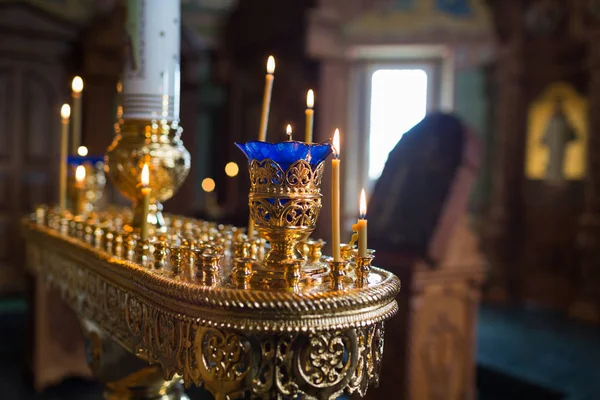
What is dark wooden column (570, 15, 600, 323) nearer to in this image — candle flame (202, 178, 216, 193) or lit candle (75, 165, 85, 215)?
candle flame (202, 178, 216, 193)

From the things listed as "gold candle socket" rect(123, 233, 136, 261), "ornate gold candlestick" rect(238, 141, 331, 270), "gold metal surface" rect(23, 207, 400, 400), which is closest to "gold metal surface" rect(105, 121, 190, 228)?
"gold candle socket" rect(123, 233, 136, 261)

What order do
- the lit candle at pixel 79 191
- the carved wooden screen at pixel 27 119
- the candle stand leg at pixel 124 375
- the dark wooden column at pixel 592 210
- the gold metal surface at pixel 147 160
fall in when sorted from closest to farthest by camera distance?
the candle stand leg at pixel 124 375 < the gold metal surface at pixel 147 160 < the lit candle at pixel 79 191 < the dark wooden column at pixel 592 210 < the carved wooden screen at pixel 27 119

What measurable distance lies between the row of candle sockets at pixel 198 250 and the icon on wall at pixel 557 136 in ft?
18.3

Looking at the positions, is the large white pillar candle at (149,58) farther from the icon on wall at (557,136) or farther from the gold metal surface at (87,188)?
the icon on wall at (557,136)

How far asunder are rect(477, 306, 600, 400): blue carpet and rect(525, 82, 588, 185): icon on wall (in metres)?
1.58

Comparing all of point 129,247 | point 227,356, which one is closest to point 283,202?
point 227,356

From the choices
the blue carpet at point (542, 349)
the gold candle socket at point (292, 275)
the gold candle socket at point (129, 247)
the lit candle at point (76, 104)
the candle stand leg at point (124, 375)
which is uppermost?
the lit candle at point (76, 104)

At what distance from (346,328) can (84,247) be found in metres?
0.93

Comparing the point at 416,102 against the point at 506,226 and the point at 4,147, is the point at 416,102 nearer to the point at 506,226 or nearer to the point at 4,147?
the point at 506,226

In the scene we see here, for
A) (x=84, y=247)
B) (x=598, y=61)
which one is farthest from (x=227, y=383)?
(x=598, y=61)

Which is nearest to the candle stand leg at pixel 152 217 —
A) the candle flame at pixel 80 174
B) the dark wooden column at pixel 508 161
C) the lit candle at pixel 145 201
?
the lit candle at pixel 145 201

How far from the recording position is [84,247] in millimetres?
1651

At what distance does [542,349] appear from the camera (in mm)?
4965

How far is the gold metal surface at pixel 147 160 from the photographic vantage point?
1.86 m
